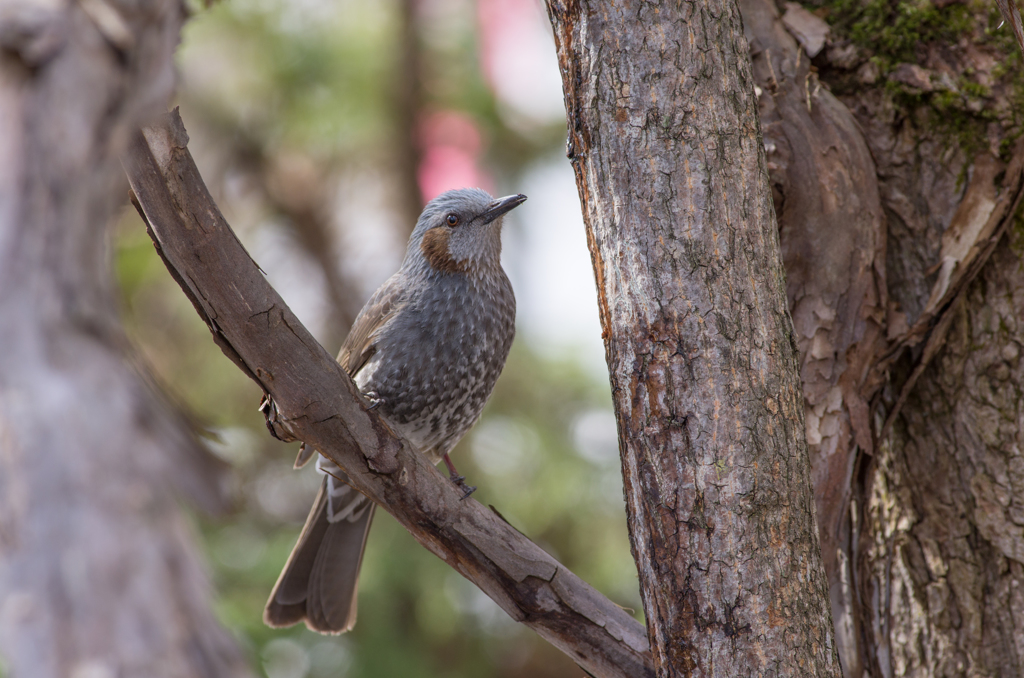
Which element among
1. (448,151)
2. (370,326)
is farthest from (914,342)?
(448,151)

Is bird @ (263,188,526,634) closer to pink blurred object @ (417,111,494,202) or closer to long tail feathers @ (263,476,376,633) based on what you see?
long tail feathers @ (263,476,376,633)

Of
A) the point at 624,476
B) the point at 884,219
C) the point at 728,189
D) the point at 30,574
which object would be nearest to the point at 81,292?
the point at 30,574

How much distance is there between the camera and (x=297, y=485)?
4.64m

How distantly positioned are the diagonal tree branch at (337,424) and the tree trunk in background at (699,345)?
0.25m

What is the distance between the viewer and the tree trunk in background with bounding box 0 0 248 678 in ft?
3.84

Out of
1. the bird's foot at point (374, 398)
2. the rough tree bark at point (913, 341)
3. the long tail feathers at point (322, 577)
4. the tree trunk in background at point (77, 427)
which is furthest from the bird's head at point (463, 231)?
the tree trunk in background at point (77, 427)

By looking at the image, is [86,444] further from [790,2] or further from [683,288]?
[790,2]

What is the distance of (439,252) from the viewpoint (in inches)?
121

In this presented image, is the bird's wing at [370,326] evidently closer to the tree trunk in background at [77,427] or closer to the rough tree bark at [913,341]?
the rough tree bark at [913,341]

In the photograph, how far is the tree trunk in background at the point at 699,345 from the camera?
1662mm

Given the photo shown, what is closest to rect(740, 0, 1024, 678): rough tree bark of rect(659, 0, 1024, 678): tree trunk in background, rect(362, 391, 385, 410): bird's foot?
rect(659, 0, 1024, 678): tree trunk in background

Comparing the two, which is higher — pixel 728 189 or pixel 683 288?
pixel 728 189

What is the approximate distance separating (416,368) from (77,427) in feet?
5.44

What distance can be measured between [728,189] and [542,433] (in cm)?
297
